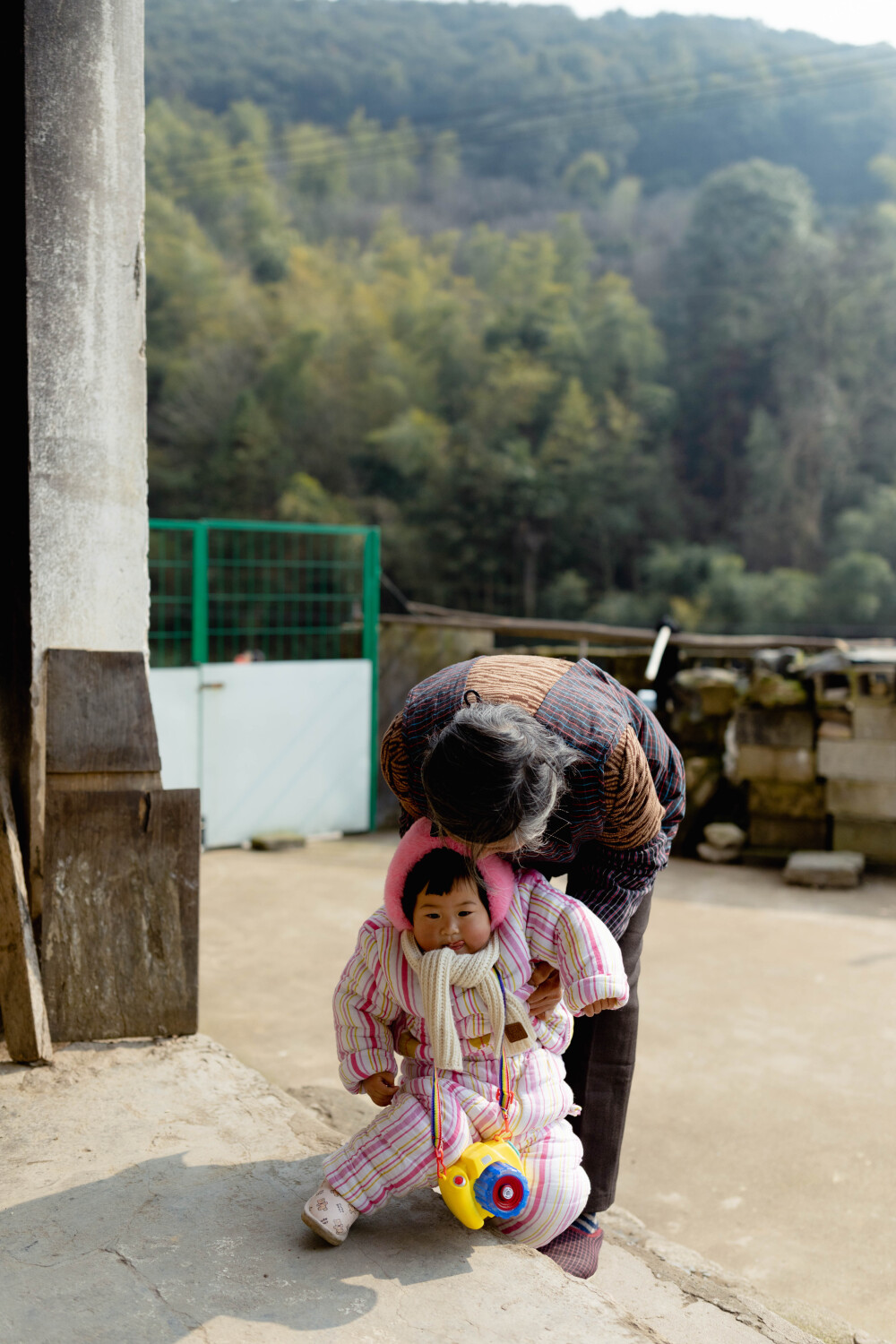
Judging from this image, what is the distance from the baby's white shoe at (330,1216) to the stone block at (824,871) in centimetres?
422

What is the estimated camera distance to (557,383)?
3388 cm

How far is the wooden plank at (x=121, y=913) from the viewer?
2570mm

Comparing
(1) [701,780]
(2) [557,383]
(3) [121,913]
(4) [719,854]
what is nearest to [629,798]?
(3) [121,913]

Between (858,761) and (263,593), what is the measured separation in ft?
25.8

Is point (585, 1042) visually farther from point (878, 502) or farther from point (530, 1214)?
point (878, 502)

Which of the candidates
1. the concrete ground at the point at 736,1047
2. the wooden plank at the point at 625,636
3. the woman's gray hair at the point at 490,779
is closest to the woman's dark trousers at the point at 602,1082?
the concrete ground at the point at 736,1047

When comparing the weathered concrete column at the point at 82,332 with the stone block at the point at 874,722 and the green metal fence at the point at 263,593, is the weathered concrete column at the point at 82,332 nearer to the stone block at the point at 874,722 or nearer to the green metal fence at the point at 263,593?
the green metal fence at the point at 263,593

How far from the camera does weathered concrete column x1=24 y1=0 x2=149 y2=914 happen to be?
8.46ft

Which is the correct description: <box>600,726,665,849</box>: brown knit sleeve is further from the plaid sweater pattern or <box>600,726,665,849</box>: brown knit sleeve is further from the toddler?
the toddler

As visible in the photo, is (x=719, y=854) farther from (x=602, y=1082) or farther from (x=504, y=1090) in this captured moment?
(x=504, y=1090)

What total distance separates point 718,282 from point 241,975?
117 feet

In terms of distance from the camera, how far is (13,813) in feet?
8.68

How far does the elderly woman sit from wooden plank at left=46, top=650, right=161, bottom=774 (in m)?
0.95

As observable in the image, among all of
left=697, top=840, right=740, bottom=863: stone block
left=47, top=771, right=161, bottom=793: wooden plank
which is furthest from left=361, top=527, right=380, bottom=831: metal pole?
left=47, top=771, right=161, bottom=793: wooden plank
